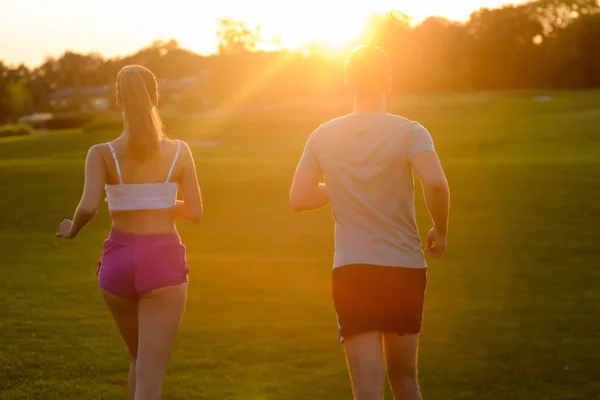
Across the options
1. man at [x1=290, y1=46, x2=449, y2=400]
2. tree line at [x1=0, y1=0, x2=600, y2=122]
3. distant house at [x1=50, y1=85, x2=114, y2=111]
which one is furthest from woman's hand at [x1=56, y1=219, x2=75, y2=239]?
distant house at [x1=50, y1=85, x2=114, y2=111]

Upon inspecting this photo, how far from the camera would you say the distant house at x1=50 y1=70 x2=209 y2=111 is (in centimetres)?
11694

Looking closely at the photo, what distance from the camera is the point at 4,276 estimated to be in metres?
12.5

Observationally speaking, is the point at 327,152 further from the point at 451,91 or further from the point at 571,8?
the point at 571,8

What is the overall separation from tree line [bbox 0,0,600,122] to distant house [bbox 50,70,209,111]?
9490 mm

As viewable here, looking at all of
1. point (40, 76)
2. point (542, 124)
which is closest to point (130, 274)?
point (542, 124)

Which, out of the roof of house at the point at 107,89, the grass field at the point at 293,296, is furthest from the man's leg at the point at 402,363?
the roof of house at the point at 107,89

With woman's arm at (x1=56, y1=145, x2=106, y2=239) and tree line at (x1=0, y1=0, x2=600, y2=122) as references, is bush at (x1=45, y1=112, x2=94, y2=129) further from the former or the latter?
woman's arm at (x1=56, y1=145, x2=106, y2=239)

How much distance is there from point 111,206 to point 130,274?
361mm

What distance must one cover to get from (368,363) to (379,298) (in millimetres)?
307

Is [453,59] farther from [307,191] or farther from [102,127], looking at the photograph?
[307,191]

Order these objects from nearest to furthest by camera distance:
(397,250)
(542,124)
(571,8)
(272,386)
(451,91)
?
(397,250)
(272,386)
(542,124)
(451,91)
(571,8)

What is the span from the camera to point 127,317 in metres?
4.48

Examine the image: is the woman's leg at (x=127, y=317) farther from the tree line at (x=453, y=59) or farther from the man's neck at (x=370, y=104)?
the tree line at (x=453, y=59)

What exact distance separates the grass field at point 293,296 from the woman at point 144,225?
8.20 ft
